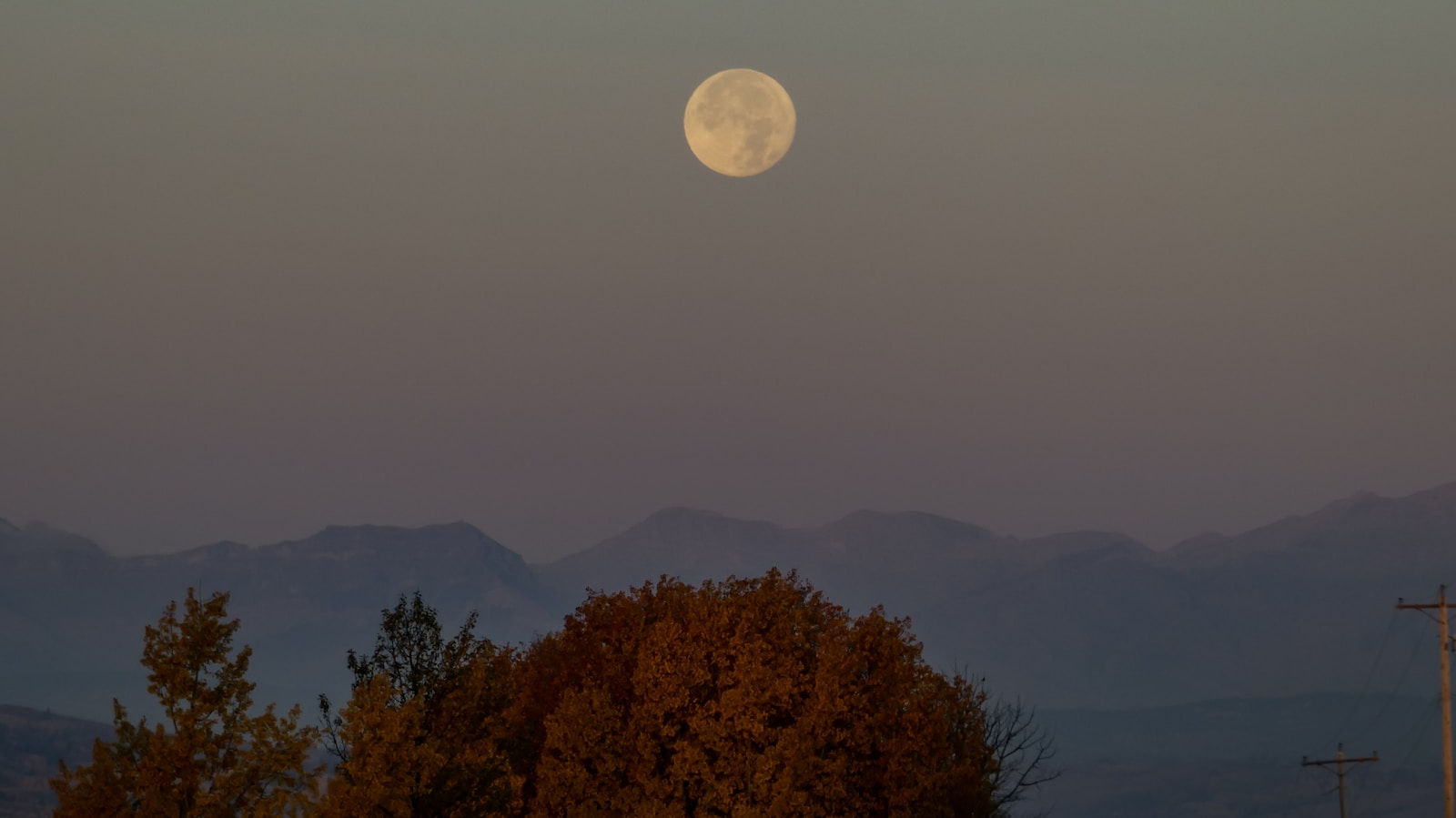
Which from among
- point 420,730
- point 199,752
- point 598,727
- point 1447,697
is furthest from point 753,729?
point 1447,697

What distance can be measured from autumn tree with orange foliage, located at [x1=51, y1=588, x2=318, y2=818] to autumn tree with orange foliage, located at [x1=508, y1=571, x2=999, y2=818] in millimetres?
21416

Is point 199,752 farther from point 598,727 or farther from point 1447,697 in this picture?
point 1447,697

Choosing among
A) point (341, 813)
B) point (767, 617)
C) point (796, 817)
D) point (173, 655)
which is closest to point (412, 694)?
point (341, 813)

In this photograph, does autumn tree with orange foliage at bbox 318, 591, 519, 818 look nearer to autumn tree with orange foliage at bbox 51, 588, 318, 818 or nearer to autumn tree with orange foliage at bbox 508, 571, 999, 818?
autumn tree with orange foliage at bbox 51, 588, 318, 818

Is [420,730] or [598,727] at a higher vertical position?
[598,727]

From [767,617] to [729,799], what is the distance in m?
9.78

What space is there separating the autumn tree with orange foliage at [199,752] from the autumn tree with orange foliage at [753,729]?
21416mm

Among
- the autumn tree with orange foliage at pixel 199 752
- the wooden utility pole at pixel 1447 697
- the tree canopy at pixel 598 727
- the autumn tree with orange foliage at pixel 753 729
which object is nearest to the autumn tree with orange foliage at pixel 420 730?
the tree canopy at pixel 598 727

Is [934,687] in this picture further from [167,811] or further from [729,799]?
[167,811]

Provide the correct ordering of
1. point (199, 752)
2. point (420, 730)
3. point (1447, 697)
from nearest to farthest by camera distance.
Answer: point (199, 752) → point (420, 730) → point (1447, 697)

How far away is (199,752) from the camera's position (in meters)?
40.7

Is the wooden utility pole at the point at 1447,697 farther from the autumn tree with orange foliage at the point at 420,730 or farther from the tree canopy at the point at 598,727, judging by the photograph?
the autumn tree with orange foliage at the point at 420,730

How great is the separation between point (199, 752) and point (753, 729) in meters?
26.3

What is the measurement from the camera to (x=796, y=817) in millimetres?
61094
